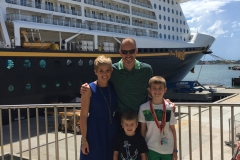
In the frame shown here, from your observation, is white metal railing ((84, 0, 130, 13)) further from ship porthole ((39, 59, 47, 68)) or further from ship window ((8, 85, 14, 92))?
ship window ((8, 85, 14, 92))

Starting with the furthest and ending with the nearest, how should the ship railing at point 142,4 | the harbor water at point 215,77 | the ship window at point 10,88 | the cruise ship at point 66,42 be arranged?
the harbor water at point 215,77 < the ship railing at point 142,4 < the cruise ship at point 66,42 < the ship window at point 10,88

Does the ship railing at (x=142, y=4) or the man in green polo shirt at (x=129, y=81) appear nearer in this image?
the man in green polo shirt at (x=129, y=81)

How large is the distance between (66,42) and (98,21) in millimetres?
3818

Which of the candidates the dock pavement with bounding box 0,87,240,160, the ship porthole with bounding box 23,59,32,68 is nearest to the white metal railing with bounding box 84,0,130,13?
the ship porthole with bounding box 23,59,32,68

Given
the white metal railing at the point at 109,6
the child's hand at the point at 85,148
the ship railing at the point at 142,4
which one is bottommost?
the child's hand at the point at 85,148

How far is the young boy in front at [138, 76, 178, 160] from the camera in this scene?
2.86 metres

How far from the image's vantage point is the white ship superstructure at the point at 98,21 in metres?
13.4

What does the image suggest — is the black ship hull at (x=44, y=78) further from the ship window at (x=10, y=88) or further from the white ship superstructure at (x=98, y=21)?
the white ship superstructure at (x=98, y=21)

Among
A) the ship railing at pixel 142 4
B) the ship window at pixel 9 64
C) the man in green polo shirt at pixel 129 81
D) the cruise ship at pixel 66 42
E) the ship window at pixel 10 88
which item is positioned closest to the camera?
the man in green polo shirt at pixel 129 81

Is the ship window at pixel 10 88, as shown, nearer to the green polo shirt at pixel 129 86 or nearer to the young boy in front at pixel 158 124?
the green polo shirt at pixel 129 86

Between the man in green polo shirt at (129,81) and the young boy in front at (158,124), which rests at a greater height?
the man in green polo shirt at (129,81)

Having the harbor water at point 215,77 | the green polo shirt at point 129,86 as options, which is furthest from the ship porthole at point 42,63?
the harbor water at point 215,77

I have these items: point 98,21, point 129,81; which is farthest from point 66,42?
point 129,81

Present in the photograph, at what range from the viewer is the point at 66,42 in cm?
1481
